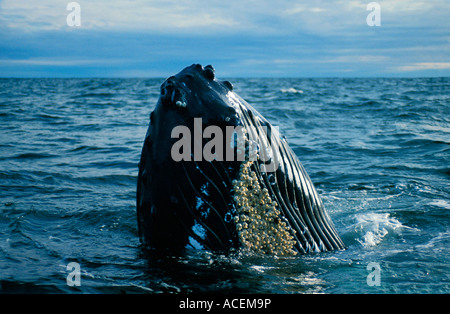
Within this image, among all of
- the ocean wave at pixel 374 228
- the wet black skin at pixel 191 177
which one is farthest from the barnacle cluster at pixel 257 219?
the ocean wave at pixel 374 228

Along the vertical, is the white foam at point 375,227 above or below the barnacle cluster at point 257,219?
below

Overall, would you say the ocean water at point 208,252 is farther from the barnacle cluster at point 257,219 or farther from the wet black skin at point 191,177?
the wet black skin at point 191,177

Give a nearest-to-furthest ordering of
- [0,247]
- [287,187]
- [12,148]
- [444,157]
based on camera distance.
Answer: [287,187], [0,247], [444,157], [12,148]

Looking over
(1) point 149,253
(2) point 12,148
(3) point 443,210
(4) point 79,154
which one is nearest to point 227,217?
(1) point 149,253

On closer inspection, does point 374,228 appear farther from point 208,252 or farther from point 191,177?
point 191,177

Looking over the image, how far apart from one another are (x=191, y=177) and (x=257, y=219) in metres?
0.76

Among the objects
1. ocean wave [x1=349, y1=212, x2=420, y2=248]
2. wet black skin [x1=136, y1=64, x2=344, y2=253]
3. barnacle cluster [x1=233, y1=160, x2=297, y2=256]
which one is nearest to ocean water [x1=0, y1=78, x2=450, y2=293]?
ocean wave [x1=349, y1=212, x2=420, y2=248]

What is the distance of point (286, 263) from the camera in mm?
4680

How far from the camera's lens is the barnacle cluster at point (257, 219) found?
170 inches

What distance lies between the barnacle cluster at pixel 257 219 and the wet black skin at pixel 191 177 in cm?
6

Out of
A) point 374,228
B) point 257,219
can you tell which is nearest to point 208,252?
point 257,219

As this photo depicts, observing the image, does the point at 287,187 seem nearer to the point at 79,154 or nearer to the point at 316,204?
the point at 316,204

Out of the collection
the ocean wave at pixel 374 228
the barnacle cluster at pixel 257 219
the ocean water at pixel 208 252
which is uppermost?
the barnacle cluster at pixel 257 219
